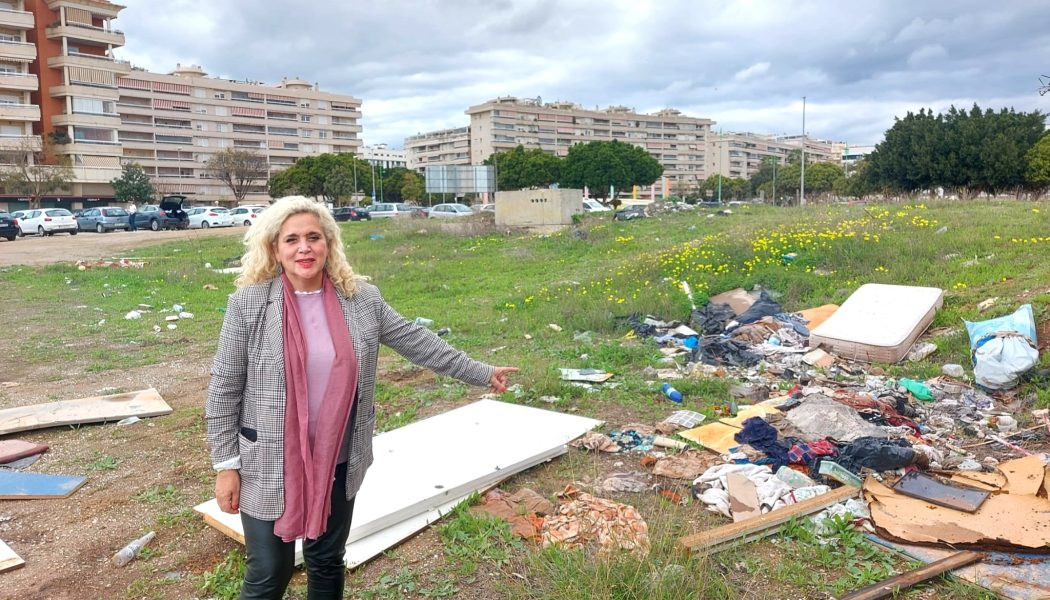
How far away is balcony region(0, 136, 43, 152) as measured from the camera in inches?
2048

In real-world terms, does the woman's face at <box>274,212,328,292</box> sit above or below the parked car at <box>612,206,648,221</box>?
below

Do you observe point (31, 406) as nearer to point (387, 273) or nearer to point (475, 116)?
point (387, 273)

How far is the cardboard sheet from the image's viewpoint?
3.29 m

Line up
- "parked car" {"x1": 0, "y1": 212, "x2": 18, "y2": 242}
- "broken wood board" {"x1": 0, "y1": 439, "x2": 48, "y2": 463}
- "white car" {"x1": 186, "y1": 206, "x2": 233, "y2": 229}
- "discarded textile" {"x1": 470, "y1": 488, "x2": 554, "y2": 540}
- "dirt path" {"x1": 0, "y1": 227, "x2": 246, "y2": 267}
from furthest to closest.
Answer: "white car" {"x1": 186, "y1": 206, "x2": 233, "y2": 229}
"parked car" {"x1": 0, "y1": 212, "x2": 18, "y2": 242}
"dirt path" {"x1": 0, "y1": 227, "x2": 246, "y2": 267}
"broken wood board" {"x1": 0, "y1": 439, "x2": 48, "y2": 463}
"discarded textile" {"x1": 470, "y1": 488, "x2": 554, "y2": 540}

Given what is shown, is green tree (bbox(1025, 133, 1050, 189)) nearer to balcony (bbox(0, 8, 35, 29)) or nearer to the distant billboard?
the distant billboard

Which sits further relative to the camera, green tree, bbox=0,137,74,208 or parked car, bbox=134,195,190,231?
green tree, bbox=0,137,74,208

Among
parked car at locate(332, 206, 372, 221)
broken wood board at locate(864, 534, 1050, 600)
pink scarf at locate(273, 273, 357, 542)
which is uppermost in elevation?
parked car at locate(332, 206, 372, 221)

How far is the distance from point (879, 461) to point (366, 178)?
71930 mm

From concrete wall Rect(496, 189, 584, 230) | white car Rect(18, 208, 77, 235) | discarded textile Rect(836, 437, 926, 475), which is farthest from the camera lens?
white car Rect(18, 208, 77, 235)

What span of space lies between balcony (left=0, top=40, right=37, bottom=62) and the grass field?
156ft

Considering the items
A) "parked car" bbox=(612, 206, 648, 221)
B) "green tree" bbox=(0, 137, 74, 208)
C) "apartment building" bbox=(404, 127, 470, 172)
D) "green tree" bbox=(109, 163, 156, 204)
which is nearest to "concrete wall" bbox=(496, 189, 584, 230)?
"parked car" bbox=(612, 206, 648, 221)

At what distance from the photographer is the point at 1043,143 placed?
3266 cm

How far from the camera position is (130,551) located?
355cm

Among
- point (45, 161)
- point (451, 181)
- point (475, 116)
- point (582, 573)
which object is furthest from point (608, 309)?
point (475, 116)
